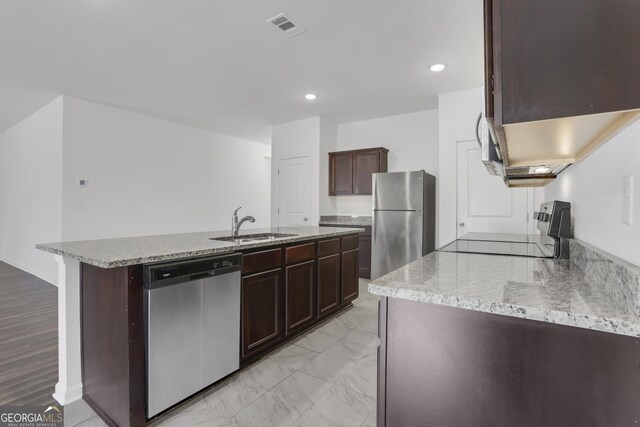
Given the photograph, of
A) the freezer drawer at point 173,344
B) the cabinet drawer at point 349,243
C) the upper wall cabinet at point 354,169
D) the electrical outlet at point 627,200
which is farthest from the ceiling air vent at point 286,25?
the upper wall cabinet at point 354,169

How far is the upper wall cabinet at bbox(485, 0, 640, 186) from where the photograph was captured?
0.65 m

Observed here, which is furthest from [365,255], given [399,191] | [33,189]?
[33,189]

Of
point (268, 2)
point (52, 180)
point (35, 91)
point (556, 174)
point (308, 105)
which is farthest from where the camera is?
point (308, 105)

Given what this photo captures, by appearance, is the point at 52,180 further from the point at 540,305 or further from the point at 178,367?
the point at 540,305

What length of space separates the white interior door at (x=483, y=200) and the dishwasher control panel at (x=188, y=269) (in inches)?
122

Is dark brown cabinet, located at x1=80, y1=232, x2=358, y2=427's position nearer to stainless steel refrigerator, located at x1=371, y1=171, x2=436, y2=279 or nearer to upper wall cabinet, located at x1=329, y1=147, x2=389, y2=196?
stainless steel refrigerator, located at x1=371, y1=171, x2=436, y2=279

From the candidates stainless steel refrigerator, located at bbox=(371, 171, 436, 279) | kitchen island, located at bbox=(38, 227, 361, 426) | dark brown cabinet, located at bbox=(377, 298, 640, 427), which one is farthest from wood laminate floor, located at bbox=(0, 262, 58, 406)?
stainless steel refrigerator, located at bbox=(371, 171, 436, 279)

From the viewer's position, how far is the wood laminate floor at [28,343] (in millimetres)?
1959

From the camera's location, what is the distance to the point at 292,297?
2.61 metres

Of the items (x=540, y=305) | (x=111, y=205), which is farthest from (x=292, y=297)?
(x=111, y=205)

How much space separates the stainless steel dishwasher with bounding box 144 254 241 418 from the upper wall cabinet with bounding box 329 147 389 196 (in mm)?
3436

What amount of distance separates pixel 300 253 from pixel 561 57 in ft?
7.28

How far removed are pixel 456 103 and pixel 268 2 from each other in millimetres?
2783

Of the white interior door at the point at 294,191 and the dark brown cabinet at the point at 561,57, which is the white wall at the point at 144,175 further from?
the dark brown cabinet at the point at 561,57
